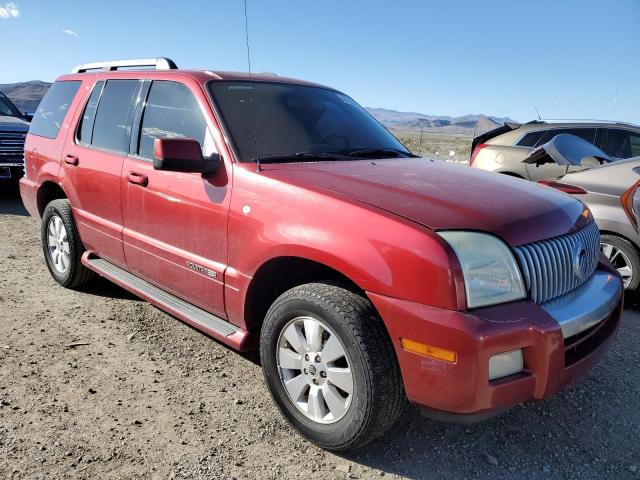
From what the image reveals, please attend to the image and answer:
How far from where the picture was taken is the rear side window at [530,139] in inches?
300

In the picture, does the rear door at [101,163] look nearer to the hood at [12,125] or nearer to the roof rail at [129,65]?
the roof rail at [129,65]

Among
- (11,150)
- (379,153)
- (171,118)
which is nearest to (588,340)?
(379,153)

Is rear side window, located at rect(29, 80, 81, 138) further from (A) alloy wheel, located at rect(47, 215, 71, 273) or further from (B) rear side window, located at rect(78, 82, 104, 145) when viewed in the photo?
(A) alloy wheel, located at rect(47, 215, 71, 273)

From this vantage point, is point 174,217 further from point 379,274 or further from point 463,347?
point 463,347

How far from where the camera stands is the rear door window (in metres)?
7.30

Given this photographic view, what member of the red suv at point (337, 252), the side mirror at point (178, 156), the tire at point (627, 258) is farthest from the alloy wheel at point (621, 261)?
the side mirror at point (178, 156)

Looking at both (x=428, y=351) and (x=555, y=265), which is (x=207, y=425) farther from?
(x=555, y=265)

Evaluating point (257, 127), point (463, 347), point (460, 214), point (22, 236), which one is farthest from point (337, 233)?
point (22, 236)

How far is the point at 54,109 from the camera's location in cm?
477

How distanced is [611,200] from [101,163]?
4.21 metres

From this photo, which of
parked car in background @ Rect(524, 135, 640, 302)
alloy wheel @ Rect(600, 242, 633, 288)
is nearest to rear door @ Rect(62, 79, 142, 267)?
parked car in background @ Rect(524, 135, 640, 302)

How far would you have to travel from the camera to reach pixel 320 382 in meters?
2.53

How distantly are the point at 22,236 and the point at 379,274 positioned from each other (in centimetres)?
586

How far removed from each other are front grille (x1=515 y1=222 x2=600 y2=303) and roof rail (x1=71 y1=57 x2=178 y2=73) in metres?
2.75
